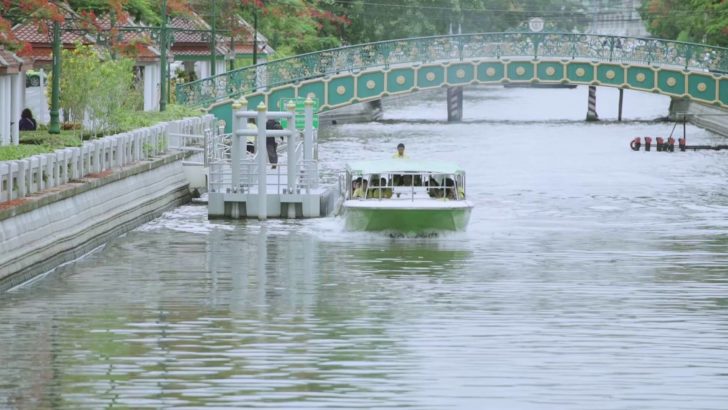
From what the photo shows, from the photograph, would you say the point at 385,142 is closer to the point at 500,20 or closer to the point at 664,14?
the point at 664,14

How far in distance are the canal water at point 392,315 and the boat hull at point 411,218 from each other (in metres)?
0.31

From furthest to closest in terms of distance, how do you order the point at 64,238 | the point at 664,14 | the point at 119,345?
the point at 664,14 → the point at 64,238 → the point at 119,345

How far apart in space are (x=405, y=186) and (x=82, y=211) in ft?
25.5

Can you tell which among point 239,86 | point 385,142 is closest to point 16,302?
point 239,86

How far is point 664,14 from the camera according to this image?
116m

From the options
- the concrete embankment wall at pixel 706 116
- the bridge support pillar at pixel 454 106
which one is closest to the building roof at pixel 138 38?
the concrete embankment wall at pixel 706 116

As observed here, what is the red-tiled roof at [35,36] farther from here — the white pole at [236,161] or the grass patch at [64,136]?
the white pole at [236,161]

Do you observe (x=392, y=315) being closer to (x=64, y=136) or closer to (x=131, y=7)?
(x=64, y=136)

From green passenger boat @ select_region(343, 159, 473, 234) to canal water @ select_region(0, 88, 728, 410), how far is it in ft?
1.34

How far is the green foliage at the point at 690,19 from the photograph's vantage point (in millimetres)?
85000

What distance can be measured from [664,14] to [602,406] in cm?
9885

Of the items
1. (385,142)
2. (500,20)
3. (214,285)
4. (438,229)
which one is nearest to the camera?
(214,285)

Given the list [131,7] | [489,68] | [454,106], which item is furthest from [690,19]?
[131,7]

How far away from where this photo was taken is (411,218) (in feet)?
125
